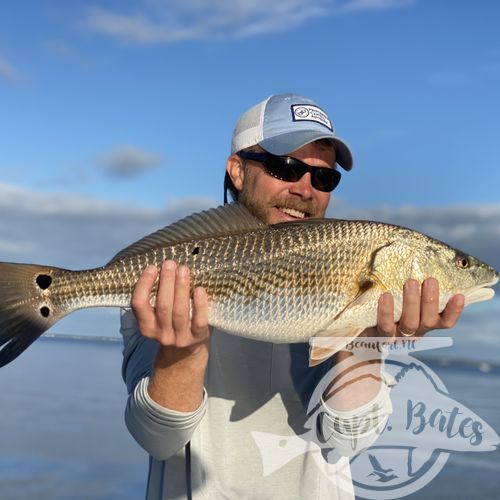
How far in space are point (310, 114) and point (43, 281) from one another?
208 centimetres

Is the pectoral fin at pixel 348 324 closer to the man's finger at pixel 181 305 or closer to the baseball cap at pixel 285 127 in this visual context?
the man's finger at pixel 181 305

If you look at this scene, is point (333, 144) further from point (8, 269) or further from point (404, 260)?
point (8, 269)

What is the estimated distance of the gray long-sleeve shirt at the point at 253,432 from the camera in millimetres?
3523

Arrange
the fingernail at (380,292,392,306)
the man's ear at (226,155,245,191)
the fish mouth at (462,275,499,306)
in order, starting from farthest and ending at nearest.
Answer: the man's ear at (226,155,245,191), the fish mouth at (462,275,499,306), the fingernail at (380,292,392,306)

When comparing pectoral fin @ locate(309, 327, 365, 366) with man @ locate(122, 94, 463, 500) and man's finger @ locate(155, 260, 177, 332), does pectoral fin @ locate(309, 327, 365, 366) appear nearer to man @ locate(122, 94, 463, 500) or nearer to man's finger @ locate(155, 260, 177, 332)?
man @ locate(122, 94, 463, 500)

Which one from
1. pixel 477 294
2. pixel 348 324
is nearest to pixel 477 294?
pixel 477 294

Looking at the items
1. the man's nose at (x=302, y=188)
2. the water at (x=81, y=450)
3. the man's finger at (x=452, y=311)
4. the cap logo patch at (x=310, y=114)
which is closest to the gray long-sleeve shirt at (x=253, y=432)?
the man's finger at (x=452, y=311)

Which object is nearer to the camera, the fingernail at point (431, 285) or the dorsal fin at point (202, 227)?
the fingernail at point (431, 285)

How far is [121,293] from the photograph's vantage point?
138 inches

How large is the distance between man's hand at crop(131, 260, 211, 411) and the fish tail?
20.5 inches

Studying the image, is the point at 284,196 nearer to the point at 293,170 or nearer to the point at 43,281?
the point at 293,170

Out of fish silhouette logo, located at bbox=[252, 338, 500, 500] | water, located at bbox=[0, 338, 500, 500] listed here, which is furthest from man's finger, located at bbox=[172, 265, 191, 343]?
water, located at bbox=[0, 338, 500, 500]

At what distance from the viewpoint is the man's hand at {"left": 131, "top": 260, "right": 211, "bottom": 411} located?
3293mm

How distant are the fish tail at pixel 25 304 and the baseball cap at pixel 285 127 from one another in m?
1.64
